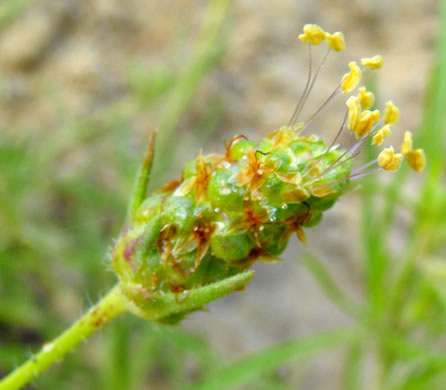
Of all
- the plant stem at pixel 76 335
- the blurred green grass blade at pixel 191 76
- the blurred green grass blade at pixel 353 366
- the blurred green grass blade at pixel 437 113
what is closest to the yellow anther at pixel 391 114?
the plant stem at pixel 76 335

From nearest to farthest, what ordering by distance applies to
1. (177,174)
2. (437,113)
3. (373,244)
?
(437,113) < (373,244) < (177,174)

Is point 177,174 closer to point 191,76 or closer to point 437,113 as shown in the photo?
point 191,76

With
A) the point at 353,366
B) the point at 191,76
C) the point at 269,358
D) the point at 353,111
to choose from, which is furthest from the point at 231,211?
the point at 191,76

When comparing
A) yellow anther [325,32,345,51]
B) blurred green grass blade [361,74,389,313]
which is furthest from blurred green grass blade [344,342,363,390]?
yellow anther [325,32,345,51]

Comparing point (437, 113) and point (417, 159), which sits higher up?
point (417, 159)

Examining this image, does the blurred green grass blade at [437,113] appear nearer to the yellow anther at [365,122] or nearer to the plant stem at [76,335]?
the yellow anther at [365,122]

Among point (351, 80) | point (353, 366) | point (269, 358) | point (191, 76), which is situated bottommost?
point (353, 366)

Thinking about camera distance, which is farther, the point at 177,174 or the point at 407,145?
the point at 177,174
